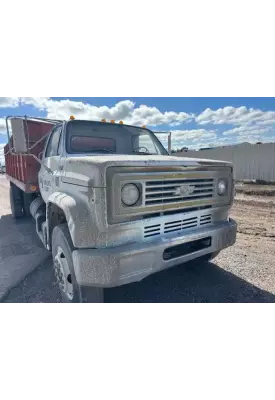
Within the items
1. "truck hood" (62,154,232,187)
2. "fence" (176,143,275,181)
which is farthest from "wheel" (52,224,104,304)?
"fence" (176,143,275,181)

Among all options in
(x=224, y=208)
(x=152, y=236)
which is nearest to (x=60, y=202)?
(x=152, y=236)

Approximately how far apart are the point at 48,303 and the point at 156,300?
51.3 inches

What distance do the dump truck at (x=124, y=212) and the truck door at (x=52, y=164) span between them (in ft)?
0.10

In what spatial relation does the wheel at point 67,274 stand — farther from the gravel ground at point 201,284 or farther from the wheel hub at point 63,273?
the gravel ground at point 201,284

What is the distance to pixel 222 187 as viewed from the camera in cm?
302

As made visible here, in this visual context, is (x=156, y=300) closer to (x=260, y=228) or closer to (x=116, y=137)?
(x=116, y=137)

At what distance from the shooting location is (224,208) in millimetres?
3068

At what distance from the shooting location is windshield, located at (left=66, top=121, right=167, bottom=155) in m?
3.31

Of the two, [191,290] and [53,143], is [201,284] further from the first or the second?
[53,143]

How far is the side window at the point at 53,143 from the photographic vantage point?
3552 millimetres

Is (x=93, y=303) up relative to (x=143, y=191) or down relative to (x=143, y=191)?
down

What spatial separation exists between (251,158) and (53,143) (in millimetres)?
12389

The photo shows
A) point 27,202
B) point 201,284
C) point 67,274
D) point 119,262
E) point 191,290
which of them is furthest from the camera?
point 27,202

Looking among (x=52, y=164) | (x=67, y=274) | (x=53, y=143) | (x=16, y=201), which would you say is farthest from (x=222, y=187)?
(x=16, y=201)
